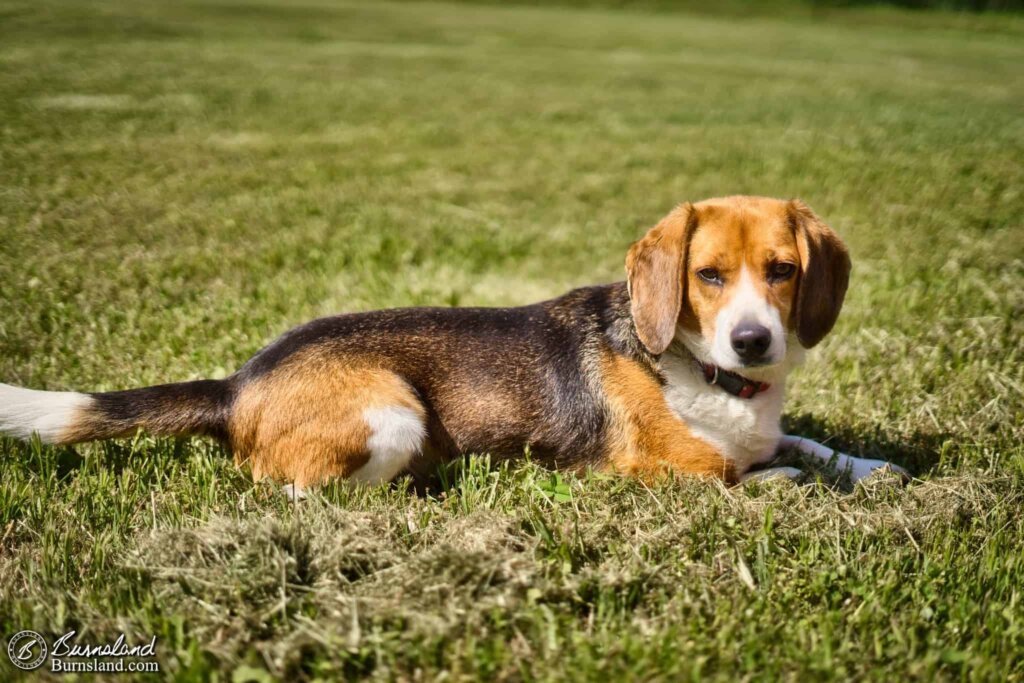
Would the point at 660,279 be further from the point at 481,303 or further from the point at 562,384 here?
the point at 481,303

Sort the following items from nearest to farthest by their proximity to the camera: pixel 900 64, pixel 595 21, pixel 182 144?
pixel 182 144 < pixel 900 64 < pixel 595 21

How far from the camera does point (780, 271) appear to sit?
11.5 ft

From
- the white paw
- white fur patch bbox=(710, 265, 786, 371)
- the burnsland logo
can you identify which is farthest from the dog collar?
the burnsland logo

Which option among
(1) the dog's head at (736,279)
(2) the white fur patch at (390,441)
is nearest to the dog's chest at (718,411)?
(1) the dog's head at (736,279)

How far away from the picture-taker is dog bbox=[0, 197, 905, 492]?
136 inches

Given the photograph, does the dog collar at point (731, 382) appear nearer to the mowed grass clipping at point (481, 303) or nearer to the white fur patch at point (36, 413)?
the mowed grass clipping at point (481, 303)

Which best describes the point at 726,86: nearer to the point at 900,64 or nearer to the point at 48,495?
the point at 900,64

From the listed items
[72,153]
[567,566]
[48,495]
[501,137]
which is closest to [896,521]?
[567,566]

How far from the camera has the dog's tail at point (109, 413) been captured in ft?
11.2

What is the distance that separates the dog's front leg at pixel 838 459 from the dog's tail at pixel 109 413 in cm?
266

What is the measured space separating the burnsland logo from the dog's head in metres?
2.24

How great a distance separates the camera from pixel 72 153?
29.5ft

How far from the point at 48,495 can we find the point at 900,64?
1072 inches

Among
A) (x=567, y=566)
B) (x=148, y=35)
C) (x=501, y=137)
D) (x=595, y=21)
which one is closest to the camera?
(x=567, y=566)
